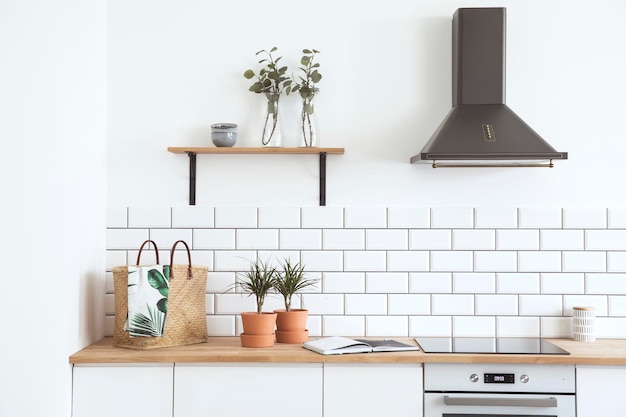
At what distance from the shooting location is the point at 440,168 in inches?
132

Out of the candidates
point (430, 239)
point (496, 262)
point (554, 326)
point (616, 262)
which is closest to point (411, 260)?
point (430, 239)

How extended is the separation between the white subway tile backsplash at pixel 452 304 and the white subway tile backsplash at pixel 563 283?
0.35 m

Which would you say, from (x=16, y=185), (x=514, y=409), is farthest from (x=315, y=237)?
(x=16, y=185)

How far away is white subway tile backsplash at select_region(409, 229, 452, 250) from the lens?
332 cm

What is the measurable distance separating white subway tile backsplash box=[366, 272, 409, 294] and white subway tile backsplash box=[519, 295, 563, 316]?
0.55 m

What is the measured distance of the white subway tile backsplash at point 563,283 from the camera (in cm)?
329

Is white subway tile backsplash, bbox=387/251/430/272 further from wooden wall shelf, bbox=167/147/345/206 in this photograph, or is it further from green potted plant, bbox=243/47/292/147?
green potted plant, bbox=243/47/292/147

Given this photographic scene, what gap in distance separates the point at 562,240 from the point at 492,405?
0.96 metres

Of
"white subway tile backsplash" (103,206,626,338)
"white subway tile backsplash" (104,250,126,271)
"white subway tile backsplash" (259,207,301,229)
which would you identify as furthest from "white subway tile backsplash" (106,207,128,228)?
"white subway tile backsplash" (259,207,301,229)

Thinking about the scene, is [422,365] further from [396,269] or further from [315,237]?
[315,237]

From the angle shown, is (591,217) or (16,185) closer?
(16,185)

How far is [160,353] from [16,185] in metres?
0.92

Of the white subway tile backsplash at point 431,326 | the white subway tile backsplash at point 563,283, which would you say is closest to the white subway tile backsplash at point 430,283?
the white subway tile backsplash at point 431,326

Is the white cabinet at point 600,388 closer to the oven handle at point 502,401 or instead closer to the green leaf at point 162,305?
the oven handle at point 502,401
